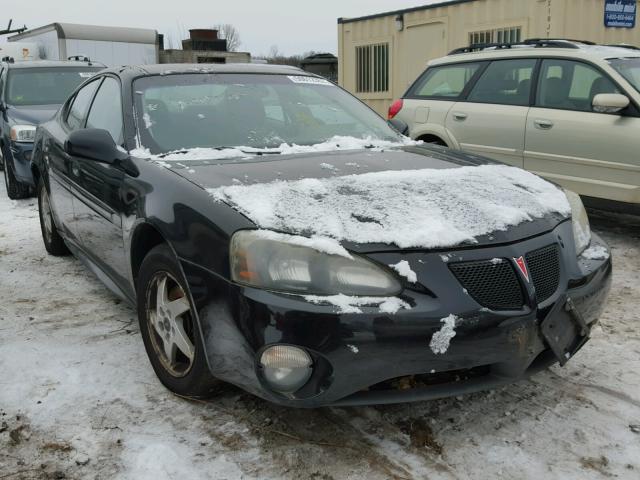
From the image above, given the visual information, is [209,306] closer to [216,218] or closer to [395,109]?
[216,218]

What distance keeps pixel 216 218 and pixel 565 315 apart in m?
1.35

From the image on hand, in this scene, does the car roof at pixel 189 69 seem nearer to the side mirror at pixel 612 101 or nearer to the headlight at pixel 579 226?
the headlight at pixel 579 226

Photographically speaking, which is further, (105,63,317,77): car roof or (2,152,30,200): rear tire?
(2,152,30,200): rear tire

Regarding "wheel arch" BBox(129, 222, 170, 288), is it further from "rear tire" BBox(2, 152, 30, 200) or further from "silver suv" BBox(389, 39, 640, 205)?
"rear tire" BBox(2, 152, 30, 200)

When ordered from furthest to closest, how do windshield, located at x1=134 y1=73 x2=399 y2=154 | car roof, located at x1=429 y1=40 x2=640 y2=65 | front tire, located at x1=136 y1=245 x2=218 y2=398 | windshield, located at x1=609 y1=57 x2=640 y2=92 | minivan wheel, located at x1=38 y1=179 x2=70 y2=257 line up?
1. car roof, located at x1=429 y1=40 x2=640 y2=65
2. windshield, located at x1=609 y1=57 x2=640 y2=92
3. minivan wheel, located at x1=38 y1=179 x2=70 y2=257
4. windshield, located at x1=134 y1=73 x2=399 y2=154
5. front tire, located at x1=136 y1=245 x2=218 y2=398

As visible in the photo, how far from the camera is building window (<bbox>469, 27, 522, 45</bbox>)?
35.1ft

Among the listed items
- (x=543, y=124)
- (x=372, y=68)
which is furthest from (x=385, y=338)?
(x=372, y=68)

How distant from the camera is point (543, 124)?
228 inches

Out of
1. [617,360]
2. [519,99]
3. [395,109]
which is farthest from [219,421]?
[395,109]

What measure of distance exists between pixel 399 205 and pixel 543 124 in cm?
375

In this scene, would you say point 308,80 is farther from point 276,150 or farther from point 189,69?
point 276,150

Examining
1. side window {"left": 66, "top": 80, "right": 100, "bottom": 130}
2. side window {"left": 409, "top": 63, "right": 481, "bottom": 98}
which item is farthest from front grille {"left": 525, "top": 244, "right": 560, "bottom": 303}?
side window {"left": 409, "top": 63, "right": 481, "bottom": 98}

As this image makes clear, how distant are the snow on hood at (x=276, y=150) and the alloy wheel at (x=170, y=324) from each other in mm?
608

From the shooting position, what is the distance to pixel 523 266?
7.75ft
